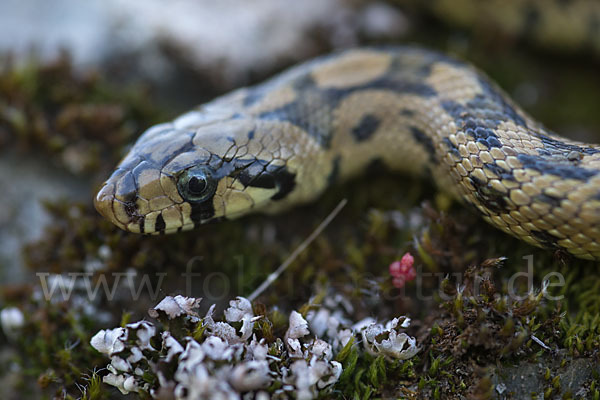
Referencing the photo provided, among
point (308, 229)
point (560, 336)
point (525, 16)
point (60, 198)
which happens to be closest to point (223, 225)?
point (308, 229)

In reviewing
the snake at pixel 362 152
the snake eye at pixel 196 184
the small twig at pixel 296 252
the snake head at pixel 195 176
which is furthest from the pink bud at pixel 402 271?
the snake eye at pixel 196 184

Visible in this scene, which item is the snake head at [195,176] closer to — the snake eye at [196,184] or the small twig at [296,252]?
the snake eye at [196,184]

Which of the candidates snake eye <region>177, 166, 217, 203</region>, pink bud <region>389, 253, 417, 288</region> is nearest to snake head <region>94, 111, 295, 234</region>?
snake eye <region>177, 166, 217, 203</region>

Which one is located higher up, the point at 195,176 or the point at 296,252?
the point at 195,176

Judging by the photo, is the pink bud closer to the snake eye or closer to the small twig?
the small twig

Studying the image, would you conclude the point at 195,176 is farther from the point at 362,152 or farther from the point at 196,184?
the point at 362,152

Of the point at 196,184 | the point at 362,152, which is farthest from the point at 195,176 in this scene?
the point at 362,152
